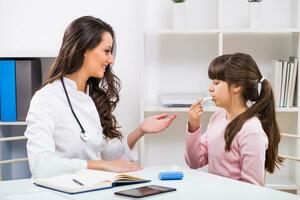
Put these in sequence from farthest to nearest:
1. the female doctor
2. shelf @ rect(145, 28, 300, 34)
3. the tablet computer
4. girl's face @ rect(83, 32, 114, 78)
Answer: shelf @ rect(145, 28, 300, 34) → girl's face @ rect(83, 32, 114, 78) → the female doctor → the tablet computer

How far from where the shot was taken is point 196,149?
7.24 ft

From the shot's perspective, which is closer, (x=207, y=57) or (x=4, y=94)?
(x=4, y=94)

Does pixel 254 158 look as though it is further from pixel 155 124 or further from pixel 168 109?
pixel 168 109

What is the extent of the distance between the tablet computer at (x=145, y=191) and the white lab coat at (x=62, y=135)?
34cm

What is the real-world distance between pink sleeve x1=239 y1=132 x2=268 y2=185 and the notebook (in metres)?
0.44

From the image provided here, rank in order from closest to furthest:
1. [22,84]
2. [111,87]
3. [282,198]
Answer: [282,198] → [111,87] → [22,84]

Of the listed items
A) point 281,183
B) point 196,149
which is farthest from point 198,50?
point 196,149

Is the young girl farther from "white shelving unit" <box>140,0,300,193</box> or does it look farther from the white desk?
"white shelving unit" <box>140,0,300,193</box>

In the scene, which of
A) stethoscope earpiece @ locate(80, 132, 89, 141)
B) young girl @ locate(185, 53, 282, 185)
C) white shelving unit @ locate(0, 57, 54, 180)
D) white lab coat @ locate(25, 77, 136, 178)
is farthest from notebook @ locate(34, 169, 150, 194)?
white shelving unit @ locate(0, 57, 54, 180)

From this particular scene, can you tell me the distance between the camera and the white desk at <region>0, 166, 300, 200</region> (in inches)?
60.9

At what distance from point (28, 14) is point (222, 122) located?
1.52 meters

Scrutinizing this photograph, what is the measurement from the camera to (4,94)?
2838 millimetres

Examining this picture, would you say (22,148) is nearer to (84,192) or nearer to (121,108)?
(121,108)

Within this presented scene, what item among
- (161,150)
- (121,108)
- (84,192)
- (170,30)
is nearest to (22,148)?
(121,108)
